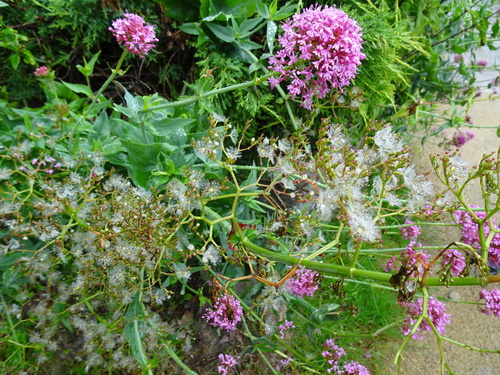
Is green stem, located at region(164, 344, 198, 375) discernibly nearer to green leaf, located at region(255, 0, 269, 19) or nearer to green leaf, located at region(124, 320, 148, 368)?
green leaf, located at region(124, 320, 148, 368)

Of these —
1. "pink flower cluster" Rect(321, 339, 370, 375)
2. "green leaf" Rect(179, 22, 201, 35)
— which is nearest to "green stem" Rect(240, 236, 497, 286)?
"pink flower cluster" Rect(321, 339, 370, 375)

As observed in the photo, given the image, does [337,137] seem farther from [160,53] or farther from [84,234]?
[160,53]

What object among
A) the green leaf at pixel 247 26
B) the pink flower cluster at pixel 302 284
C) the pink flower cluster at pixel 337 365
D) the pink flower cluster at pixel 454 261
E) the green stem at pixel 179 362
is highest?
the green leaf at pixel 247 26

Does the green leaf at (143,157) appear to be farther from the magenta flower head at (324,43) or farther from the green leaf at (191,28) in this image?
the green leaf at (191,28)

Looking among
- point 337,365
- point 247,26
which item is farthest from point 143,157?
point 337,365

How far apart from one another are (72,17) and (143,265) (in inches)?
68.4

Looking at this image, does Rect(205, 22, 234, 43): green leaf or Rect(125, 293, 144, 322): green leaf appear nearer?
Rect(125, 293, 144, 322): green leaf

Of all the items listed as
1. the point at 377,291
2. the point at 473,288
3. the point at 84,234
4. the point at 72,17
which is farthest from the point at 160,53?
the point at 473,288

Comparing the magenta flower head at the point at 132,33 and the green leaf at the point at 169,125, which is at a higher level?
the magenta flower head at the point at 132,33

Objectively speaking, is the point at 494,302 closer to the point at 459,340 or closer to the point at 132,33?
the point at 459,340

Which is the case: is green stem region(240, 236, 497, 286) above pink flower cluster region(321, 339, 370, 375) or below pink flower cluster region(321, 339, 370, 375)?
above

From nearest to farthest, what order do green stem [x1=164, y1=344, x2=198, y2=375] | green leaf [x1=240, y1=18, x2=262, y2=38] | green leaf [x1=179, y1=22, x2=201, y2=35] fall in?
green stem [x1=164, y1=344, x2=198, y2=375] → green leaf [x1=240, y1=18, x2=262, y2=38] → green leaf [x1=179, y1=22, x2=201, y2=35]

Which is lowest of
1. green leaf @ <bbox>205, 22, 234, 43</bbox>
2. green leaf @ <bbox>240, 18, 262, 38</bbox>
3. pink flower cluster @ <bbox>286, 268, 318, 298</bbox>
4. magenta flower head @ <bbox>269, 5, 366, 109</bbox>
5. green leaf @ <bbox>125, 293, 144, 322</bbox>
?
green leaf @ <bbox>125, 293, 144, 322</bbox>

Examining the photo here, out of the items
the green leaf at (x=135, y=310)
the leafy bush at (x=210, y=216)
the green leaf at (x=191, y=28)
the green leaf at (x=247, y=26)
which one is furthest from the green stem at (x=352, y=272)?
the green leaf at (x=191, y=28)
